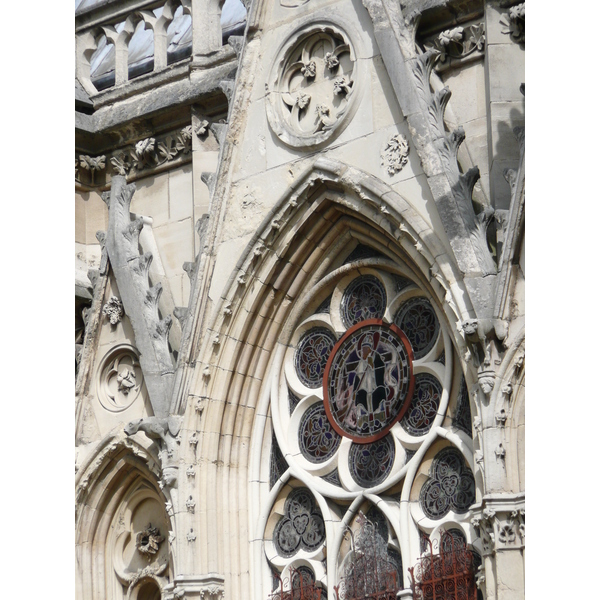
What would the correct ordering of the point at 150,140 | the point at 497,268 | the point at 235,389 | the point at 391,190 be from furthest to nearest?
the point at 150,140
the point at 235,389
the point at 391,190
the point at 497,268

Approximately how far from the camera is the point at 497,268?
44.1 feet

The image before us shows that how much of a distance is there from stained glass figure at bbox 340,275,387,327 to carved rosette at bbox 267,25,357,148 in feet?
3.90

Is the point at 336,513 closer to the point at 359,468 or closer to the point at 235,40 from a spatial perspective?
the point at 359,468

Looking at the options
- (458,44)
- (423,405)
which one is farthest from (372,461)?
(458,44)

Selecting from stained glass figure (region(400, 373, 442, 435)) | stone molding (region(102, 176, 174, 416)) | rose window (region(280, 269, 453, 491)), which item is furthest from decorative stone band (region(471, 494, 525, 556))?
stone molding (region(102, 176, 174, 416))

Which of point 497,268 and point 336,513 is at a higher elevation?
point 497,268

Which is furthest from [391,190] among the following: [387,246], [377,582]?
[377,582]

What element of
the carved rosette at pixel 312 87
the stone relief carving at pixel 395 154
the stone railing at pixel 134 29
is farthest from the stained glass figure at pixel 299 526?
the stone railing at pixel 134 29

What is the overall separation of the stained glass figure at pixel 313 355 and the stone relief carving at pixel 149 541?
1.82m

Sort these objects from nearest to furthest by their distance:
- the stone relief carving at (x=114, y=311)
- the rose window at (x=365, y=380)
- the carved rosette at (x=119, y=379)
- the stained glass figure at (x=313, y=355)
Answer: the rose window at (x=365, y=380)
the stained glass figure at (x=313, y=355)
the carved rosette at (x=119, y=379)
the stone relief carving at (x=114, y=311)

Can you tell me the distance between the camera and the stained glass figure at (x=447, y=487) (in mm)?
13859

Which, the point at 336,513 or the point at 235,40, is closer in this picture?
the point at 336,513

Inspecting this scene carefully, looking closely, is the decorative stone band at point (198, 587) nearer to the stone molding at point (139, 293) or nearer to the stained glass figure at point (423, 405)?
the stone molding at point (139, 293)

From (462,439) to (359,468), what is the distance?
41.1 inches
